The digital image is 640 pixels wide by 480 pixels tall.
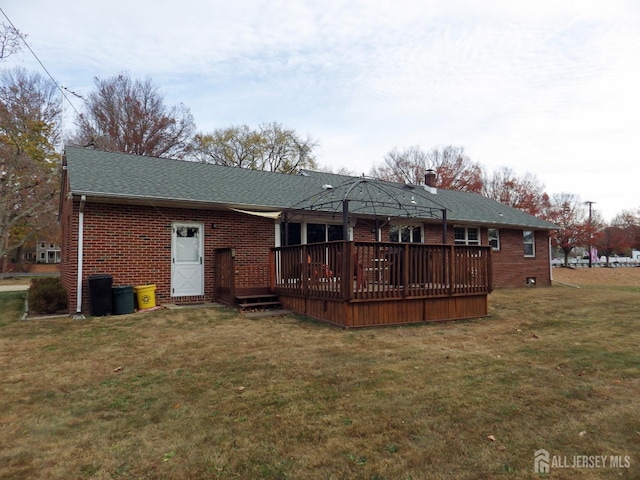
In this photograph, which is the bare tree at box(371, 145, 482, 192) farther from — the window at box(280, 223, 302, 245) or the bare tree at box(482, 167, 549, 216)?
the window at box(280, 223, 302, 245)

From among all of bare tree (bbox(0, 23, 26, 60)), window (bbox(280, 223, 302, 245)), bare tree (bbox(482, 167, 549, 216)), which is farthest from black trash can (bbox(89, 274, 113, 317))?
bare tree (bbox(482, 167, 549, 216))

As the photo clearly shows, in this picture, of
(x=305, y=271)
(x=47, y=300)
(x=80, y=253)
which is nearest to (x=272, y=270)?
(x=305, y=271)

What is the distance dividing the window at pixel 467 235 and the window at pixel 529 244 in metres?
3.04

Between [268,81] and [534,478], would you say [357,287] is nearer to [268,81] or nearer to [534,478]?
[534,478]

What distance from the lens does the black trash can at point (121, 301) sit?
906 cm

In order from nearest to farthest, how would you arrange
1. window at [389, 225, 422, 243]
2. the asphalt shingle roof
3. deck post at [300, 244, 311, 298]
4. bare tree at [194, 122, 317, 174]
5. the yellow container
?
1. deck post at [300, 244, 311, 298]
2. the yellow container
3. the asphalt shingle roof
4. window at [389, 225, 422, 243]
5. bare tree at [194, 122, 317, 174]

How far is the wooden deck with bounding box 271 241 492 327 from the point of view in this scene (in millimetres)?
7758

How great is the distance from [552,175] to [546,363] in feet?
132

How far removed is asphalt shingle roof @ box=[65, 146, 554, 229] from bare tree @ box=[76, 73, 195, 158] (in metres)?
18.2

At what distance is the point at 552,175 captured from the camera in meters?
39.4

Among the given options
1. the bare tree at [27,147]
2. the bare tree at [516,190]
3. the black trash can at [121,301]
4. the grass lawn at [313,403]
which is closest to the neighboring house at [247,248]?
the black trash can at [121,301]

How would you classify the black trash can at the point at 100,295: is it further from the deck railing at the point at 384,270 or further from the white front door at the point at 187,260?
the deck railing at the point at 384,270

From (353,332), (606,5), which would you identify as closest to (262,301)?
(353,332)

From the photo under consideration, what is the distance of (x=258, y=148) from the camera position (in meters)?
33.8
